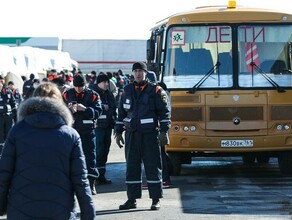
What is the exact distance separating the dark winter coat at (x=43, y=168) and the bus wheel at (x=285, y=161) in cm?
941

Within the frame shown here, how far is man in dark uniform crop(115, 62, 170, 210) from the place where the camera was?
10984 mm

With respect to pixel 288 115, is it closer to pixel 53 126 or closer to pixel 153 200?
pixel 153 200

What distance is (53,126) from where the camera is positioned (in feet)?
18.8

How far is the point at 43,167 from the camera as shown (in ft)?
18.6

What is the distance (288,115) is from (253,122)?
0.60 meters

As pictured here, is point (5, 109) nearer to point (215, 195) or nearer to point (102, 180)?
point (102, 180)

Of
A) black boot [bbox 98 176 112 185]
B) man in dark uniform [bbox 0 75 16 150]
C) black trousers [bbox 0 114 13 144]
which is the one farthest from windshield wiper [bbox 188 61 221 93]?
black trousers [bbox 0 114 13 144]

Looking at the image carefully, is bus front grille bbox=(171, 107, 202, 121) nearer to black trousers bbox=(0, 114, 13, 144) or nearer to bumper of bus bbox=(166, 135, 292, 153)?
bumper of bus bbox=(166, 135, 292, 153)

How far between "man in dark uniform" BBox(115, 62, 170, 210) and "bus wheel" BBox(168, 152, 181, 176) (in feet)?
12.4

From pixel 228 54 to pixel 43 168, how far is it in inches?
373

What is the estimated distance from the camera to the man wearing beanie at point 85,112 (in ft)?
38.9

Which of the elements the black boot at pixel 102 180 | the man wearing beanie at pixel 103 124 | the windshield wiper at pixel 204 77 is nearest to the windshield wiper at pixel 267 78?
the windshield wiper at pixel 204 77

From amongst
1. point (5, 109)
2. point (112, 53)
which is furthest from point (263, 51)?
point (112, 53)

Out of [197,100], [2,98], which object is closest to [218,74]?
[197,100]
